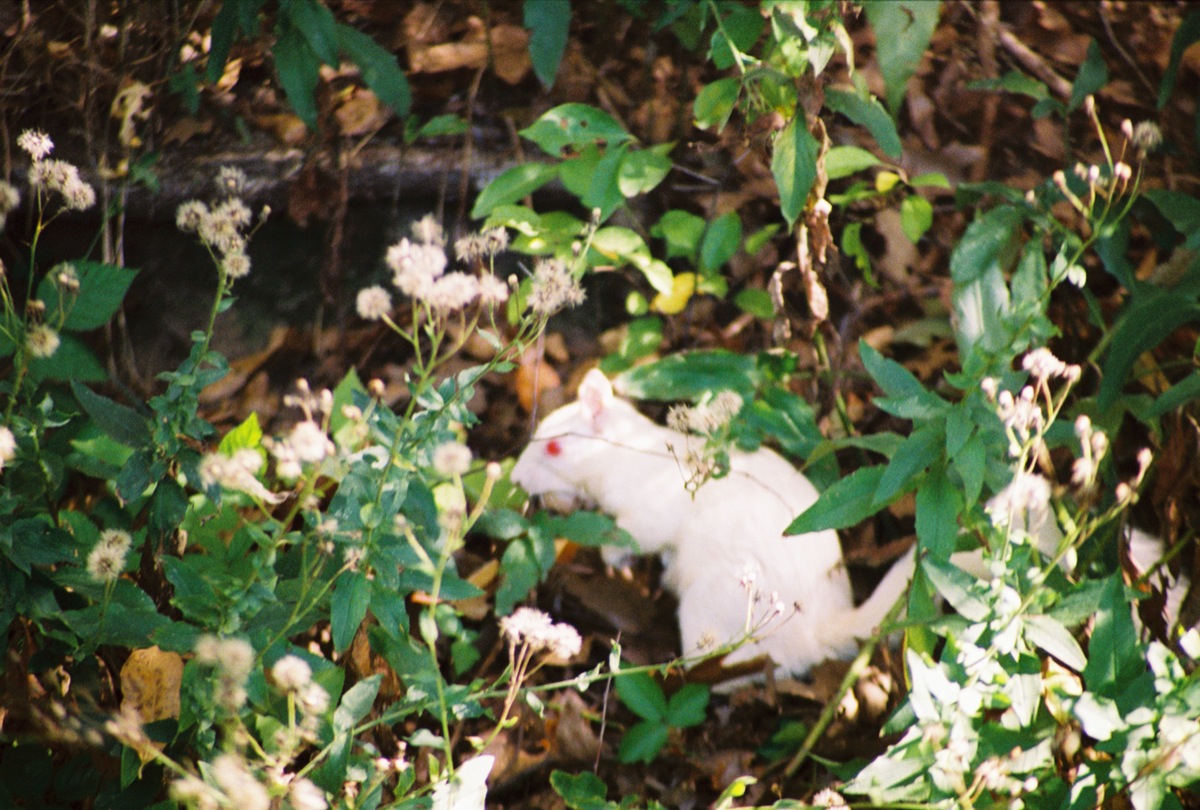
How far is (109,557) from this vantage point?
1.14 metres

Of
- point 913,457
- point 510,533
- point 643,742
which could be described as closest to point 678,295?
point 510,533

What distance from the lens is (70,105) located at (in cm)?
208

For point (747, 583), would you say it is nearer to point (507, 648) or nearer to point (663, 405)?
point (507, 648)

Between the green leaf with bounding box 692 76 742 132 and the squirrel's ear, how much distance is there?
585 mm

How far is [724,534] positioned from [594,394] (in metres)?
0.42

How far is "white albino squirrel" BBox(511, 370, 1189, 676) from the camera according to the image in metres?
1.82

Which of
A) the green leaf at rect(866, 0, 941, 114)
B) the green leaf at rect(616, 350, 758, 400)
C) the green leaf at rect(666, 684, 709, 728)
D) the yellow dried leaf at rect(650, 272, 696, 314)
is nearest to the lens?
the green leaf at rect(866, 0, 941, 114)

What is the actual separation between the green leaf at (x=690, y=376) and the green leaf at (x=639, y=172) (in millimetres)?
391

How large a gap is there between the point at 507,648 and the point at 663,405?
83cm

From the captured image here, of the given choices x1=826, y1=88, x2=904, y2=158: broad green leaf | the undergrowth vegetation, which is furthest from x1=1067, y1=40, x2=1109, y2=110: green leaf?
x1=826, y1=88, x2=904, y2=158: broad green leaf

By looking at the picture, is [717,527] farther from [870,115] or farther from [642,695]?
[870,115]

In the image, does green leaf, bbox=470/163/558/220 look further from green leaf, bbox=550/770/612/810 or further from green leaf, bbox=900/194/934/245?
green leaf, bbox=550/770/612/810

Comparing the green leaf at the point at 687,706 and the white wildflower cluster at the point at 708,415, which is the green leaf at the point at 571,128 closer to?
the white wildflower cluster at the point at 708,415

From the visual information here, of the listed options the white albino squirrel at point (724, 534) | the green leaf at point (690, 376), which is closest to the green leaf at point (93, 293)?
the white albino squirrel at point (724, 534)
